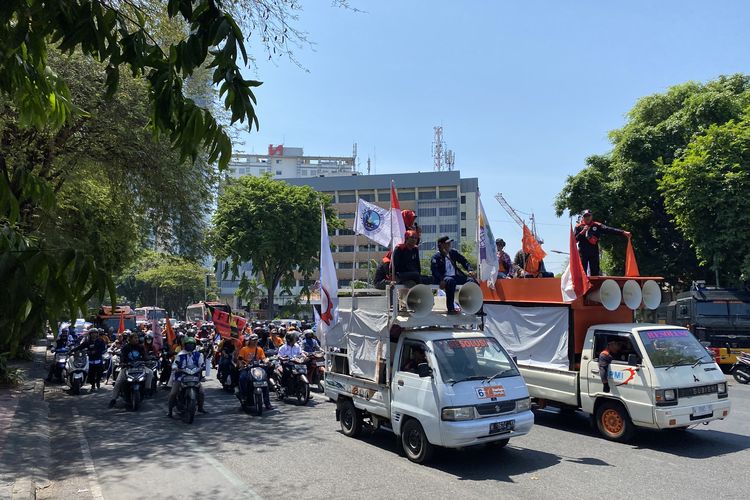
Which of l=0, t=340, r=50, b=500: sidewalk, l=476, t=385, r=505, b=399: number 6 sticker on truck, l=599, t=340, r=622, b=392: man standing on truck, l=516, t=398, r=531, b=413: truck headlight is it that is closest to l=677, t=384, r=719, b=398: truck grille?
l=599, t=340, r=622, b=392: man standing on truck

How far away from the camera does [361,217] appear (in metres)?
10.1

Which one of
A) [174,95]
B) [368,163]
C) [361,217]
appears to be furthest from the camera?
[368,163]

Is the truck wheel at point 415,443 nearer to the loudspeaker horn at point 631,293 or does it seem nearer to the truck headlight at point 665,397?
the truck headlight at point 665,397

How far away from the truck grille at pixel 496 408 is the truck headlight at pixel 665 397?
2283 millimetres

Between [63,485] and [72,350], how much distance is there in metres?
9.55

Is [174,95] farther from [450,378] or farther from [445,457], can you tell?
[445,457]

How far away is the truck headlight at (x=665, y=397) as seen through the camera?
8398mm

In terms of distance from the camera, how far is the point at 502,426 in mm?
7598

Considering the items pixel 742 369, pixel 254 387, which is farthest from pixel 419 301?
pixel 742 369

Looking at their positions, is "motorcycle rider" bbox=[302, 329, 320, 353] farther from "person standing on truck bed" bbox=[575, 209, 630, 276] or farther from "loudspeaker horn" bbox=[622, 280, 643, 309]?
"loudspeaker horn" bbox=[622, 280, 643, 309]

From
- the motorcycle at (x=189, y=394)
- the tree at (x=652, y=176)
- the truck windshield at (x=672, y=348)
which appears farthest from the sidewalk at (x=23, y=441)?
the tree at (x=652, y=176)

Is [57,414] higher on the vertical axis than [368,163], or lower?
lower

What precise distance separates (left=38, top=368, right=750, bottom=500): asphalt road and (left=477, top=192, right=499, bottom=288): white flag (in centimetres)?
293

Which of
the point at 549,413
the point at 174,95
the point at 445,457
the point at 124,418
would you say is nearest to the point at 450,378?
the point at 445,457
